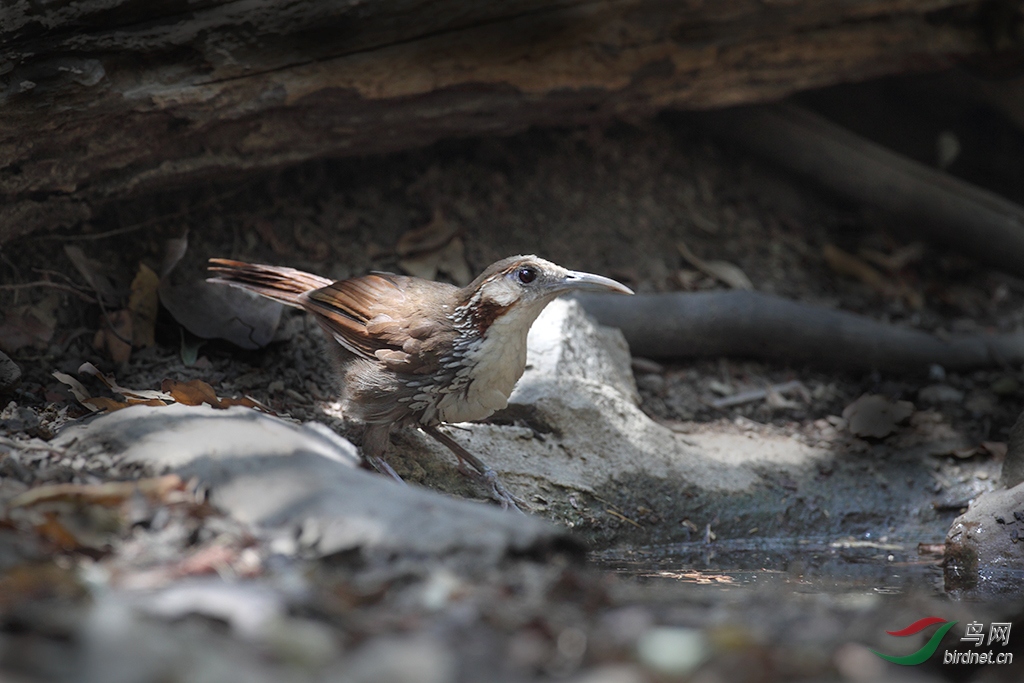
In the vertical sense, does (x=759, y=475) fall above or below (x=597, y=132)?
below

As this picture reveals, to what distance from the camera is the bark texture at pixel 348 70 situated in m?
3.86

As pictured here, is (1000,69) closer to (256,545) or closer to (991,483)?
(991,483)

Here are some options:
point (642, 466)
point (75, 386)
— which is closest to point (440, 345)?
point (642, 466)

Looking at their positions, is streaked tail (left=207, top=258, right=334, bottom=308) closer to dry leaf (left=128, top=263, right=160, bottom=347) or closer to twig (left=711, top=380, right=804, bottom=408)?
dry leaf (left=128, top=263, right=160, bottom=347)

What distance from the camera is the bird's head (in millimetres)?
3955

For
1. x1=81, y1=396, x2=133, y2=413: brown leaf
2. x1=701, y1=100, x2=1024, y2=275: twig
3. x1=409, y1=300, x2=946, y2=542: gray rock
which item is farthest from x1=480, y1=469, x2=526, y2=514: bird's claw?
x1=701, y1=100, x2=1024, y2=275: twig

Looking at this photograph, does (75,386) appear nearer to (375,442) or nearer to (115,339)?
(115,339)

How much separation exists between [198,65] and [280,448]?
A: 215 cm

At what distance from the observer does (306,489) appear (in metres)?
2.50

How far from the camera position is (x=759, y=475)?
4.81m

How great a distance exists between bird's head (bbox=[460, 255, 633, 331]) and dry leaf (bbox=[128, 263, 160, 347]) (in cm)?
188

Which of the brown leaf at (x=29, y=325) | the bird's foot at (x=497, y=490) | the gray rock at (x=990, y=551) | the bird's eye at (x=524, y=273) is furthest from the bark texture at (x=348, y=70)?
the gray rock at (x=990, y=551)

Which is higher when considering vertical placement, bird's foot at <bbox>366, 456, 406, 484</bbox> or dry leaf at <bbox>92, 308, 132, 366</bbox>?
→ dry leaf at <bbox>92, 308, 132, 366</bbox>

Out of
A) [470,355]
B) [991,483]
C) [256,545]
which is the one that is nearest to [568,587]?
[256,545]
